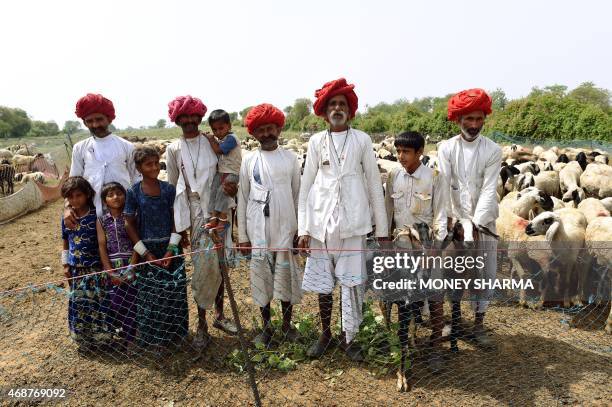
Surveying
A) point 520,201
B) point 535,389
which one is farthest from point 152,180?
point 520,201

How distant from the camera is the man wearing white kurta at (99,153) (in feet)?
12.3

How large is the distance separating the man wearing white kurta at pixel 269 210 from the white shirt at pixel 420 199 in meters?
0.88

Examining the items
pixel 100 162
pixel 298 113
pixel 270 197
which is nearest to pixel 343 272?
pixel 270 197

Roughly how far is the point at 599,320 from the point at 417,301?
2.29 m

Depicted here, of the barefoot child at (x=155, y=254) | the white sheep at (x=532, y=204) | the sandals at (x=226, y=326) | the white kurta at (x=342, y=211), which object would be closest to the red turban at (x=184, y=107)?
the barefoot child at (x=155, y=254)

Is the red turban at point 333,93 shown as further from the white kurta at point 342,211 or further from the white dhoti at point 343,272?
the white dhoti at point 343,272

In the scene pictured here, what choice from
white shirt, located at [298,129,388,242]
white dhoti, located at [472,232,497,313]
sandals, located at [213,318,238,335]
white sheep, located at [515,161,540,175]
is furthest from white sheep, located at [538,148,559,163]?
sandals, located at [213,318,238,335]

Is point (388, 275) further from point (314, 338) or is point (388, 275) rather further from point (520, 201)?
point (520, 201)

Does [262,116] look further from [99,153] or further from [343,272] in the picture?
[99,153]

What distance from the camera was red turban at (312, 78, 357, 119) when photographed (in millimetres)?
3236

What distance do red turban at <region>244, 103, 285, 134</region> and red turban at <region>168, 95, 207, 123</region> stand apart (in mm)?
477

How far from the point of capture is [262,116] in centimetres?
337

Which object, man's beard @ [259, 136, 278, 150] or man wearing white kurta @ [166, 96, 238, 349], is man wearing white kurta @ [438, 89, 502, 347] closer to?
man's beard @ [259, 136, 278, 150]

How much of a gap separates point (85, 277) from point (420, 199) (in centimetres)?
303
